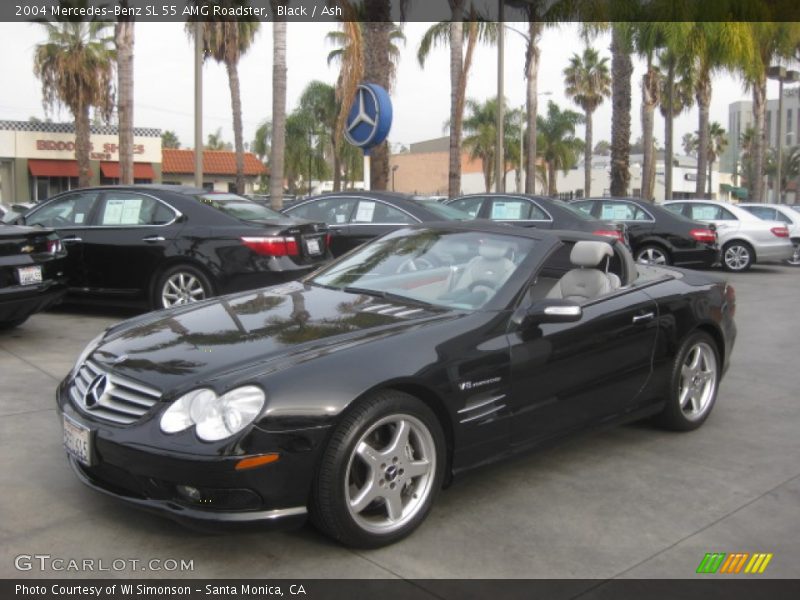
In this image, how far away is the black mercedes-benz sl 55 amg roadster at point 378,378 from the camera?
326cm

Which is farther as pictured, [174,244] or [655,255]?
[655,255]

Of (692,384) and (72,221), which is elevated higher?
(72,221)

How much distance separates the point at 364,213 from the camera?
1071 cm

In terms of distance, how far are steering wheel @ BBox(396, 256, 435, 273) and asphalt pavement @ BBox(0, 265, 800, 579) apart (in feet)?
4.00

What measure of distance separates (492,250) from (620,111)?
19.5m

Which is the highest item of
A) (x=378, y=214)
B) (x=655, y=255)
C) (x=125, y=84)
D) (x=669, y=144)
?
(x=125, y=84)

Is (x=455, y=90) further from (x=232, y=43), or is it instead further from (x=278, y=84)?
(x=232, y=43)

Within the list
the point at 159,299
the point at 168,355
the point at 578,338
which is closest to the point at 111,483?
the point at 168,355

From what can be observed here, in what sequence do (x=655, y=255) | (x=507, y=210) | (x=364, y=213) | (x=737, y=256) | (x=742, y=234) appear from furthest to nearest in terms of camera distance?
(x=737, y=256) → (x=742, y=234) → (x=655, y=255) → (x=507, y=210) → (x=364, y=213)

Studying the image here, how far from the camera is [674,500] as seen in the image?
4.26 m

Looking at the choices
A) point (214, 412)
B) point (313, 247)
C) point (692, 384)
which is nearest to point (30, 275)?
point (313, 247)
